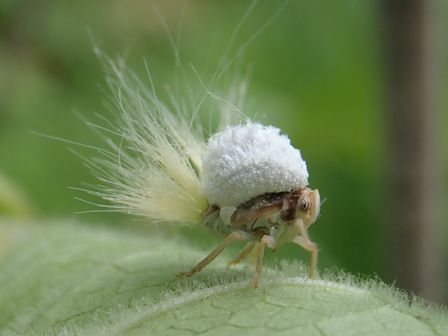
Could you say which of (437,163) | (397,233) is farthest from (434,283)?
(437,163)

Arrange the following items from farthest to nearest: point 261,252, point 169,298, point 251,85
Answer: point 251,85 < point 261,252 < point 169,298

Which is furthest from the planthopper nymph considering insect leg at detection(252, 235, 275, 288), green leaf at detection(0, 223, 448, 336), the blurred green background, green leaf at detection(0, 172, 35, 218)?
the blurred green background

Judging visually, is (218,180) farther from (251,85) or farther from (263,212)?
(251,85)

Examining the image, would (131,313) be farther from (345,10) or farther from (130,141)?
(345,10)

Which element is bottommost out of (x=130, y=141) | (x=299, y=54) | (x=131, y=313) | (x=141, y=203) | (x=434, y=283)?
(x=434, y=283)

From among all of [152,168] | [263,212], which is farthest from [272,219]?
[152,168]

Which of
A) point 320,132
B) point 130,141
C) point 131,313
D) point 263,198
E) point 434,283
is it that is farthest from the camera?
point 320,132
